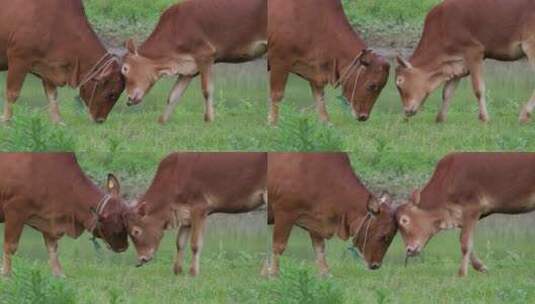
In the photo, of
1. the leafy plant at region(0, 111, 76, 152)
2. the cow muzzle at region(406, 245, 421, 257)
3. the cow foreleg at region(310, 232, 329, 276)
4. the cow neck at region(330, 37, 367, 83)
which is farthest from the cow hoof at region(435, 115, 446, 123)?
the leafy plant at region(0, 111, 76, 152)

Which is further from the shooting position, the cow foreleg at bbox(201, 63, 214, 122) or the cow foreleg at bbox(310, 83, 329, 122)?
the cow foreleg at bbox(201, 63, 214, 122)

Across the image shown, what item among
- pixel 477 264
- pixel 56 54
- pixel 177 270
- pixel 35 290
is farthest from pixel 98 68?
pixel 477 264

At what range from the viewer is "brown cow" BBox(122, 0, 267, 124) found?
1677 cm

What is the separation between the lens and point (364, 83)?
16.7 m

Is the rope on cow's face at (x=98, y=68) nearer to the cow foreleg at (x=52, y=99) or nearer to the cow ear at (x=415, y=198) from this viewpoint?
the cow foreleg at (x=52, y=99)

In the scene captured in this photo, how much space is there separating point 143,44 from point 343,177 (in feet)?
7.35

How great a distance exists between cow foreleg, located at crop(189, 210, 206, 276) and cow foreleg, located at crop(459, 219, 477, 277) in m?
2.21

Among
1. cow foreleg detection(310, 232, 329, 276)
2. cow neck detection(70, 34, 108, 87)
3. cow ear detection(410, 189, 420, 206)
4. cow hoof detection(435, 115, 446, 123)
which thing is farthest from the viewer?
cow neck detection(70, 34, 108, 87)

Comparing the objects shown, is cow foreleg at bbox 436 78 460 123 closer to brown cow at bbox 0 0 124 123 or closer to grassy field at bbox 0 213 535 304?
grassy field at bbox 0 213 535 304

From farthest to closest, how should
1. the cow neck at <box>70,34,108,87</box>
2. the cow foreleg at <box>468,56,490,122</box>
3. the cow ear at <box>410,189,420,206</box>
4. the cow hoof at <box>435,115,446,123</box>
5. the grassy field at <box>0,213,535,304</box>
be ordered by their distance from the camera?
the cow neck at <box>70,34,108,87</box>, the cow hoof at <box>435,115,446,123</box>, the cow foreleg at <box>468,56,490,122</box>, the cow ear at <box>410,189,420,206</box>, the grassy field at <box>0,213,535,304</box>

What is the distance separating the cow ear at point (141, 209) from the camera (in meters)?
16.3

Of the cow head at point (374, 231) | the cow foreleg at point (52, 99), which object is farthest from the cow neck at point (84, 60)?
the cow head at point (374, 231)

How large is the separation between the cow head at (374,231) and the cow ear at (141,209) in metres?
1.76

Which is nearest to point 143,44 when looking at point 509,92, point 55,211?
point 55,211
